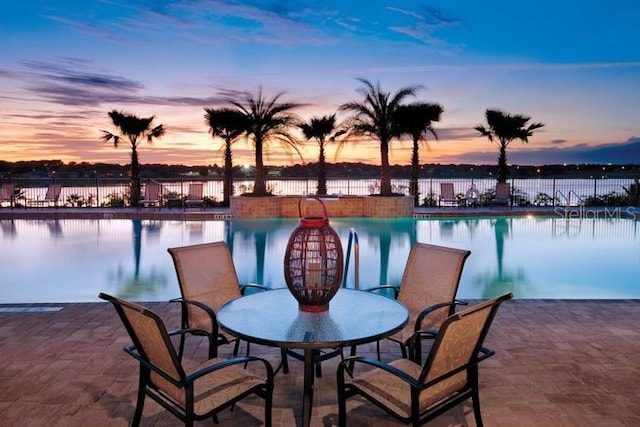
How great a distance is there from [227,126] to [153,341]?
44.2 ft

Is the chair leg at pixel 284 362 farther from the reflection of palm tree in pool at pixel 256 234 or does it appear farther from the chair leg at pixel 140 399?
the reflection of palm tree in pool at pixel 256 234

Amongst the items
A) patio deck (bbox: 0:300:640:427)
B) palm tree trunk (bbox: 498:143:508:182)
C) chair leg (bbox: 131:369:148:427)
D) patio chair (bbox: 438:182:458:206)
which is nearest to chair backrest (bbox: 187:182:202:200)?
patio chair (bbox: 438:182:458:206)

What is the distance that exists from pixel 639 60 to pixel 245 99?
11537 millimetres

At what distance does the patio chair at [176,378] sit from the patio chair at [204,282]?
0.72 m

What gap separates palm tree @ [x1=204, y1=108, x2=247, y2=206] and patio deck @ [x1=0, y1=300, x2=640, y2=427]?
10.7m

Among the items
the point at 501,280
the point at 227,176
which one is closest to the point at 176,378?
the point at 501,280

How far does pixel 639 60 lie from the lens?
1534 centimetres

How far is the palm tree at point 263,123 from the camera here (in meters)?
15.1

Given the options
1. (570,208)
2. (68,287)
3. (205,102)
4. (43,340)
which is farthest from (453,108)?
(43,340)

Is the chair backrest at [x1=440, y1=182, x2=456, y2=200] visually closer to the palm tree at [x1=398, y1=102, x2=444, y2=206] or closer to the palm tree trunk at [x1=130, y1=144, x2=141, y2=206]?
the palm tree at [x1=398, y1=102, x2=444, y2=206]

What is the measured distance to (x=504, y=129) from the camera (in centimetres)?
1652

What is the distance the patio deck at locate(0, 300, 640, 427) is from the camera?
2.93m

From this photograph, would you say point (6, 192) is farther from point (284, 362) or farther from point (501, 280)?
point (284, 362)

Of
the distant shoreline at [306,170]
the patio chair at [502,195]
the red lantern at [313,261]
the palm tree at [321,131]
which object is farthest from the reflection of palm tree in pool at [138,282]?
the distant shoreline at [306,170]
